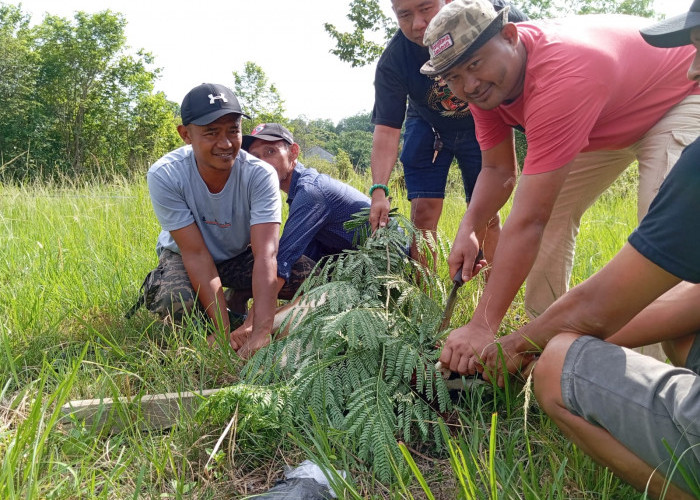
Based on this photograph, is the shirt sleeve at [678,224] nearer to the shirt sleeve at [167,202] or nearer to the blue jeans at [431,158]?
the blue jeans at [431,158]

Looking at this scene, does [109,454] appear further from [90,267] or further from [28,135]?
[28,135]

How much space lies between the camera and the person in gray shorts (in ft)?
4.66

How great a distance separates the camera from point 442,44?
2.19 meters

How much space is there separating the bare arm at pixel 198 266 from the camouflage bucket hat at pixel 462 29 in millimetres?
1878

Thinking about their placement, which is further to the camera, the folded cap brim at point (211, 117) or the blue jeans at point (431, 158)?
the blue jeans at point (431, 158)

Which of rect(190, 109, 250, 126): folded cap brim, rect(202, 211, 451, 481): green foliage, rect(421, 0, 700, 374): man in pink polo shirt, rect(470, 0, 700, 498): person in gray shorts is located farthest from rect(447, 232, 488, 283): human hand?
rect(190, 109, 250, 126): folded cap brim

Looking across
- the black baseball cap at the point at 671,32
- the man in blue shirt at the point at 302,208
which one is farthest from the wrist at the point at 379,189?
the black baseball cap at the point at 671,32

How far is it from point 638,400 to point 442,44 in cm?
142

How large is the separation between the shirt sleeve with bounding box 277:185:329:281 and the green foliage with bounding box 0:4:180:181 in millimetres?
34395

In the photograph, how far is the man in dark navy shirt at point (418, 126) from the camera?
10.9ft

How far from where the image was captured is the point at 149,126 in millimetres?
41531

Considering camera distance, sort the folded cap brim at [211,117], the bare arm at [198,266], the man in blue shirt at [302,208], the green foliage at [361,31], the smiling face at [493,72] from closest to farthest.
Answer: the smiling face at [493,72] → the folded cap brim at [211,117] → the bare arm at [198,266] → the man in blue shirt at [302,208] → the green foliage at [361,31]

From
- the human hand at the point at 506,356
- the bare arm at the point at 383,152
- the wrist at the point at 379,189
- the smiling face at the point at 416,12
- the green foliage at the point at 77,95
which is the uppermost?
the green foliage at the point at 77,95

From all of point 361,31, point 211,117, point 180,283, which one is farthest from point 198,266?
point 361,31
